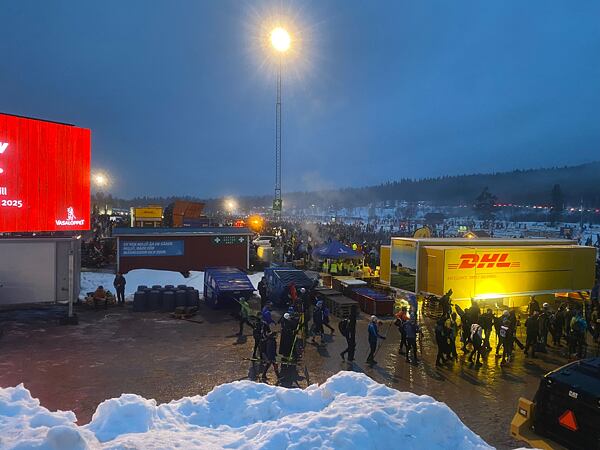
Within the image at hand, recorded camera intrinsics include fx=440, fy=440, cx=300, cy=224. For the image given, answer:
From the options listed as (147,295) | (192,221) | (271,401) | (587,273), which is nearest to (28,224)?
(147,295)

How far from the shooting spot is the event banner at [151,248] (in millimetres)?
24250

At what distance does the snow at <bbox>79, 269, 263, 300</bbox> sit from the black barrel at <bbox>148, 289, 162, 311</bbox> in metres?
3.13

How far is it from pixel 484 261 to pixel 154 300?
13468 mm

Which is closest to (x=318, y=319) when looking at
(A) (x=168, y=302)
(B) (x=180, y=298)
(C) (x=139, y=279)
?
(B) (x=180, y=298)

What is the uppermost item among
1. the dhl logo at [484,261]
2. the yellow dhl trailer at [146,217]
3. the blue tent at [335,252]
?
the yellow dhl trailer at [146,217]

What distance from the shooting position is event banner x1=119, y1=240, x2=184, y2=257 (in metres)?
24.2

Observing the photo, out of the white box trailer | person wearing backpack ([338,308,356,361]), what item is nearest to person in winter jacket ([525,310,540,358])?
person wearing backpack ([338,308,356,361])

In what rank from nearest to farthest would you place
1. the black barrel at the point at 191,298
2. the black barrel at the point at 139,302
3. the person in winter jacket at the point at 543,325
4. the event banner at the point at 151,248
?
the person in winter jacket at the point at 543,325 < the black barrel at the point at 139,302 < the black barrel at the point at 191,298 < the event banner at the point at 151,248

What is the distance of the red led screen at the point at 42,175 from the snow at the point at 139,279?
738 cm

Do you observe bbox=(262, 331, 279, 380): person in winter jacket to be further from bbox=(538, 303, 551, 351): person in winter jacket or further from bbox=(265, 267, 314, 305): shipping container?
bbox=(538, 303, 551, 351): person in winter jacket

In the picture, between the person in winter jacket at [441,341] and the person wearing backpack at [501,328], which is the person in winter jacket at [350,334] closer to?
the person in winter jacket at [441,341]

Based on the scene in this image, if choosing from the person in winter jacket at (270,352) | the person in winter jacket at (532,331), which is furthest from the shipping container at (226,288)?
the person in winter jacket at (532,331)

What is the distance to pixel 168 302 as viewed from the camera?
59.6ft

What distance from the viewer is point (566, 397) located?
19.9 feet
